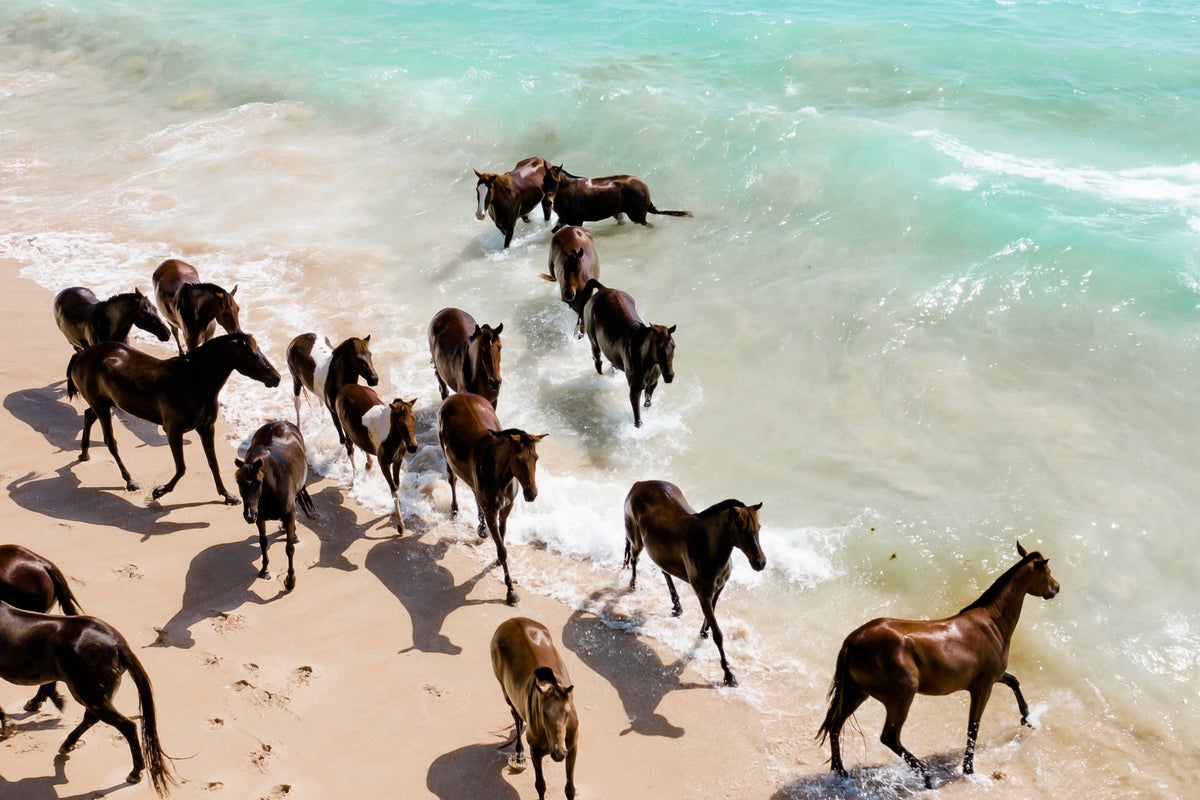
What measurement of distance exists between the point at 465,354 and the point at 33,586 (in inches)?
159

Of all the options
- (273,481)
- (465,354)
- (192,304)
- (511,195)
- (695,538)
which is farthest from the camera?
(511,195)

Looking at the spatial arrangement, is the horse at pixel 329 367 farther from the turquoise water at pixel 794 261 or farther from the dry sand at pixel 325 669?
the dry sand at pixel 325 669

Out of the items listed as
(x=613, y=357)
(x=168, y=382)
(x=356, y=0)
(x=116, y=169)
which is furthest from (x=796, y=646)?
(x=356, y=0)

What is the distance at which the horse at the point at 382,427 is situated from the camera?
803cm

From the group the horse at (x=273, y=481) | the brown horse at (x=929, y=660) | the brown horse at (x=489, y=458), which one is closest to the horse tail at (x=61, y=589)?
the horse at (x=273, y=481)

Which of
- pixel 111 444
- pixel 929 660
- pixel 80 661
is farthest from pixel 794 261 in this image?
pixel 80 661

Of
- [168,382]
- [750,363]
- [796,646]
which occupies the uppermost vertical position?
[168,382]

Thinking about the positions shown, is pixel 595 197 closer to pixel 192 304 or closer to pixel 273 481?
pixel 192 304

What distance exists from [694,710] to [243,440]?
5.30 meters

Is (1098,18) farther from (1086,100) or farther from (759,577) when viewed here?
(759,577)

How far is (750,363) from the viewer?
10773 millimetres

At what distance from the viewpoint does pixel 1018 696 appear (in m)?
6.40

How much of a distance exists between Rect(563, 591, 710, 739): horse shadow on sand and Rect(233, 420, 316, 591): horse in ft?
7.46

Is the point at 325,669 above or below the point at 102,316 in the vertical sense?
below
